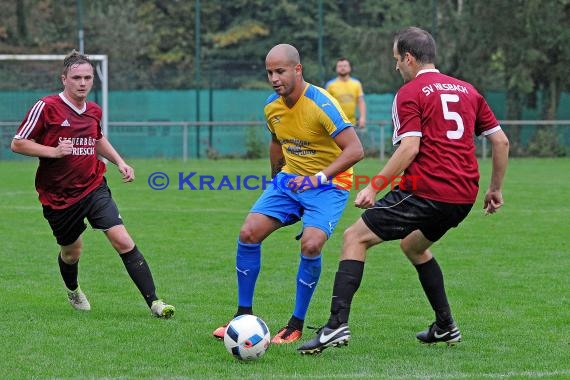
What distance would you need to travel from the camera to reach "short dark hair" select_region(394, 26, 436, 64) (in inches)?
237

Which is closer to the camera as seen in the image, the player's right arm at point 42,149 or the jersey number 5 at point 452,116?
the jersey number 5 at point 452,116

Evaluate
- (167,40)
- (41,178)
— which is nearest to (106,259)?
(41,178)

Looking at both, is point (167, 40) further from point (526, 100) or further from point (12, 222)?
point (12, 222)

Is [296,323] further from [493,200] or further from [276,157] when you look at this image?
[493,200]

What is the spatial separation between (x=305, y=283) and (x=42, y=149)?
2009 millimetres

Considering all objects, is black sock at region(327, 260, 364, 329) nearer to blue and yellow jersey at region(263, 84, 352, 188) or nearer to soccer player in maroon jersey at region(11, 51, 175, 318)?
blue and yellow jersey at region(263, 84, 352, 188)

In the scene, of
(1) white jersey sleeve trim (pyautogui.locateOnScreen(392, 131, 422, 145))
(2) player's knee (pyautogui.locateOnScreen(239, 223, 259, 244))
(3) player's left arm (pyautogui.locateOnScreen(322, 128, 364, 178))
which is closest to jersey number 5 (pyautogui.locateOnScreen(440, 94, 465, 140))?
(1) white jersey sleeve trim (pyautogui.locateOnScreen(392, 131, 422, 145))

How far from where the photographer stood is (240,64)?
1131 inches

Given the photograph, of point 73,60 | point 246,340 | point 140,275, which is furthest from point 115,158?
point 246,340

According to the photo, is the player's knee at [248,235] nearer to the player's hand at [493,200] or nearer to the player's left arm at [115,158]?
the player's left arm at [115,158]

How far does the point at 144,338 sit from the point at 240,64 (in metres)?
22.6

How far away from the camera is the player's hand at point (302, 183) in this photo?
6520mm

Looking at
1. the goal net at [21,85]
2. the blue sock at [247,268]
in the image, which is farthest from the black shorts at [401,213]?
the goal net at [21,85]

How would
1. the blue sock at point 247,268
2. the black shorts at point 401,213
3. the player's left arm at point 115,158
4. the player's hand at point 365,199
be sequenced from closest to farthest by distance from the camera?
the player's hand at point 365,199, the black shorts at point 401,213, the blue sock at point 247,268, the player's left arm at point 115,158
